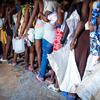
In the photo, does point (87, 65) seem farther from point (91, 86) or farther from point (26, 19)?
point (26, 19)

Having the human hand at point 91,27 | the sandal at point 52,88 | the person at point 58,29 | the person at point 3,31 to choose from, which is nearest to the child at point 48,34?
the person at point 58,29

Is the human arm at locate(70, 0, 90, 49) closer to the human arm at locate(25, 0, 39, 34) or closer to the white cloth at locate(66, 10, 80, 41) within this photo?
the white cloth at locate(66, 10, 80, 41)

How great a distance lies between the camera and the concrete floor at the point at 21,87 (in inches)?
154

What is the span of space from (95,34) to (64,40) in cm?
59

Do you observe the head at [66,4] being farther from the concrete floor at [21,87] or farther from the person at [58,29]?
the concrete floor at [21,87]

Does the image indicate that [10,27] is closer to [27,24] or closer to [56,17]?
[27,24]

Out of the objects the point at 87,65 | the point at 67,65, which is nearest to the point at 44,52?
the point at 67,65

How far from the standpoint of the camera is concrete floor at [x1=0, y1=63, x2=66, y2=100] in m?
3.92

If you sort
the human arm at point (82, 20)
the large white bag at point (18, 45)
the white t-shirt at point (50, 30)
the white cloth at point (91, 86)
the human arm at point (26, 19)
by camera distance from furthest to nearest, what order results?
the large white bag at point (18, 45) < the human arm at point (26, 19) < the white t-shirt at point (50, 30) < the human arm at point (82, 20) < the white cloth at point (91, 86)

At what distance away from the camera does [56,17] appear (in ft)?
13.1

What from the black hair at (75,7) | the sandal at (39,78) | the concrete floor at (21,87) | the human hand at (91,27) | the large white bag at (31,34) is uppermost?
the black hair at (75,7)

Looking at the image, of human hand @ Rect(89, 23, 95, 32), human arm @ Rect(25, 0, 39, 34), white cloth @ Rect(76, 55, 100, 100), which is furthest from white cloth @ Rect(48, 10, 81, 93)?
human arm @ Rect(25, 0, 39, 34)

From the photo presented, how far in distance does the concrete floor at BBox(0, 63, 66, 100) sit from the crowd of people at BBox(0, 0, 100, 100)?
131mm

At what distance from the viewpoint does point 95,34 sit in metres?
3.36
